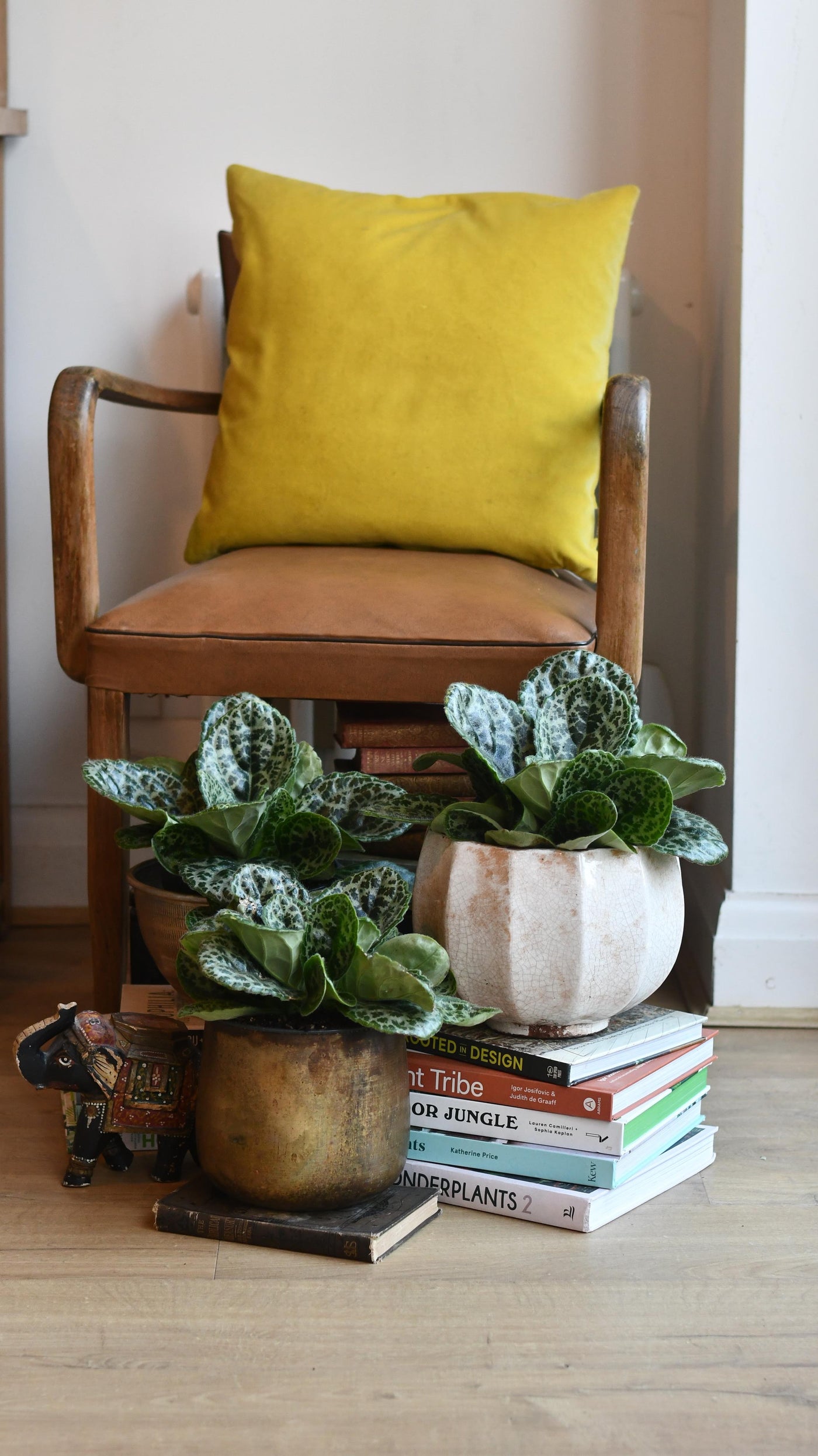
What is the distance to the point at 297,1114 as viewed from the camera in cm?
86

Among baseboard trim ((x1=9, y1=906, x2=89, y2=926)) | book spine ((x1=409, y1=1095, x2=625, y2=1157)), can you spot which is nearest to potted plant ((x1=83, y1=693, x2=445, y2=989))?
book spine ((x1=409, y1=1095, x2=625, y2=1157))

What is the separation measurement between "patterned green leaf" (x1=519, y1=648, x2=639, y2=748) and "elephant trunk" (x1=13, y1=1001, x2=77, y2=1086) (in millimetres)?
437

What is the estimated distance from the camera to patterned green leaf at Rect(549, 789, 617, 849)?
95 centimetres

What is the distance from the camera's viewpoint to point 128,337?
1824mm

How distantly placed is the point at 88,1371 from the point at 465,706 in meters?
0.53

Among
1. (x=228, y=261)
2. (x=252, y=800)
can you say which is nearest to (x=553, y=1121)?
(x=252, y=800)

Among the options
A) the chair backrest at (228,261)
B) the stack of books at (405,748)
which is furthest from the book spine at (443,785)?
the chair backrest at (228,261)

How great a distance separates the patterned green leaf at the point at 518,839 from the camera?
38.3 inches

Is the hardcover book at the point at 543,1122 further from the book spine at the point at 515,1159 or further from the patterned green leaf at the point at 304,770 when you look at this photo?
the patterned green leaf at the point at 304,770

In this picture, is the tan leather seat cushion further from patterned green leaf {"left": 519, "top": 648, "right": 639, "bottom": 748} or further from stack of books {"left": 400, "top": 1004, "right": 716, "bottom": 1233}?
stack of books {"left": 400, "top": 1004, "right": 716, "bottom": 1233}

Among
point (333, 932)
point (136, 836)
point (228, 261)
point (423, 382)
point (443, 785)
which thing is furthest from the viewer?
point (228, 261)

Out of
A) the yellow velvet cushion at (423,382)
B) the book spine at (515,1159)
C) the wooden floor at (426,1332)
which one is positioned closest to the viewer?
the wooden floor at (426,1332)

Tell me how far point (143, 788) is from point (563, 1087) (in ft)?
1.37

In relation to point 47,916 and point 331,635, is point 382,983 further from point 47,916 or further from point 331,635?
point 47,916
